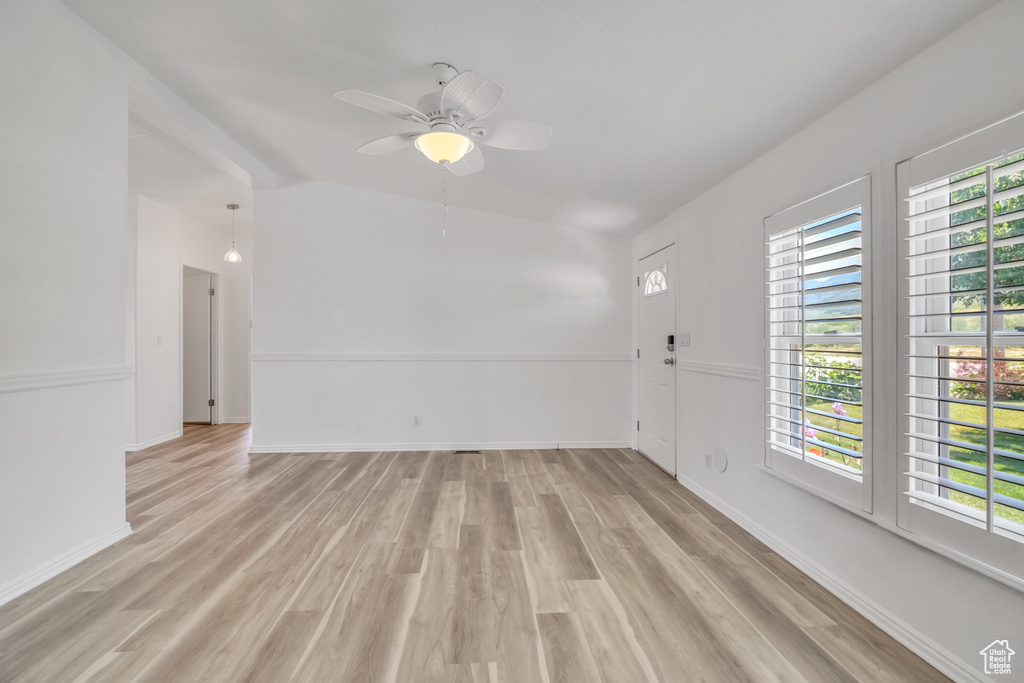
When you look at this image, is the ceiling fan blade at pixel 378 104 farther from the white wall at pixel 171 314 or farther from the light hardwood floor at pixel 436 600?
the white wall at pixel 171 314

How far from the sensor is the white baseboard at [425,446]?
175 inches

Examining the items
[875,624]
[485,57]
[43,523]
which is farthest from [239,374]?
[875,624]

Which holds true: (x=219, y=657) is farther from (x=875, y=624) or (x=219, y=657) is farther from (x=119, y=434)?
(x=875, y=624)

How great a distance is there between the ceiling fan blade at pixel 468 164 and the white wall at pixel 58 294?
1.90m

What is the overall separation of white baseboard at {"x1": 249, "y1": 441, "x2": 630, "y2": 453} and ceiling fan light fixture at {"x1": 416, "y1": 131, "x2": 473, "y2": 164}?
314 centimetres

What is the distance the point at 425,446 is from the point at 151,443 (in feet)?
10.0

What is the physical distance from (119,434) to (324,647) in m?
1.93

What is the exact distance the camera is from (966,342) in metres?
1.44

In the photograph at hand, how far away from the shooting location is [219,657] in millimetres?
1534

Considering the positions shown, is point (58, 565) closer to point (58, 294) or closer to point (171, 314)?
point (58, 294)

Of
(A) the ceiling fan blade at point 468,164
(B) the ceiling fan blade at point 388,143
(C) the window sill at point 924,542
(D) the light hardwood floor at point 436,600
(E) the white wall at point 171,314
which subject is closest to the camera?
(C) the window sill at point 924,542

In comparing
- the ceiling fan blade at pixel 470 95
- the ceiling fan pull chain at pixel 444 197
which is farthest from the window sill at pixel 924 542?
the ceiling fan pull chain at pixel 444 197

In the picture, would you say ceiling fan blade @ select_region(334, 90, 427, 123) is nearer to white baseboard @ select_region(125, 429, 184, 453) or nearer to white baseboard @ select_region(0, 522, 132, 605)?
white baseboard @ select_region(0, 522, 132, 605)

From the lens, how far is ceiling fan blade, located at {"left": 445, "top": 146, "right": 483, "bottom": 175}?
8.04ft
